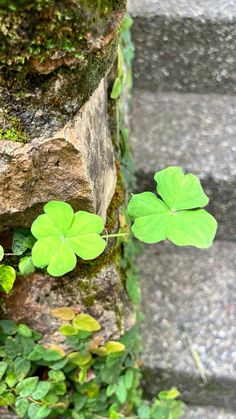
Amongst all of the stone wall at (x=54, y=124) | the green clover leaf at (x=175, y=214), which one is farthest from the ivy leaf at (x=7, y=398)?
the green clover leaf at (x=175, y=214)

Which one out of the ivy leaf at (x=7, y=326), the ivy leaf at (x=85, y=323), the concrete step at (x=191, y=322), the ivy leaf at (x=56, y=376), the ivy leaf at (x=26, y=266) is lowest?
the concrete step at (x=191, y=322)

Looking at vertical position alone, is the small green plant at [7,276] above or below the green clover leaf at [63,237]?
below

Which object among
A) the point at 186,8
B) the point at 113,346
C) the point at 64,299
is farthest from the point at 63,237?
the point at 186,8

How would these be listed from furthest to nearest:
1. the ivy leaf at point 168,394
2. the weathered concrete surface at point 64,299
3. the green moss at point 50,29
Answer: the ivy leaf at point 168,394, the weathered concrete surface at point 64,299, the green moss at point 50,29

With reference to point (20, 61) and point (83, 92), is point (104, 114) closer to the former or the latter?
point (83, 92)

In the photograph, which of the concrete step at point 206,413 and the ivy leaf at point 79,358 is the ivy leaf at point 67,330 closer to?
the ivy leaf at point 79,358

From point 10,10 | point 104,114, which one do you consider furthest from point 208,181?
point 10,10
